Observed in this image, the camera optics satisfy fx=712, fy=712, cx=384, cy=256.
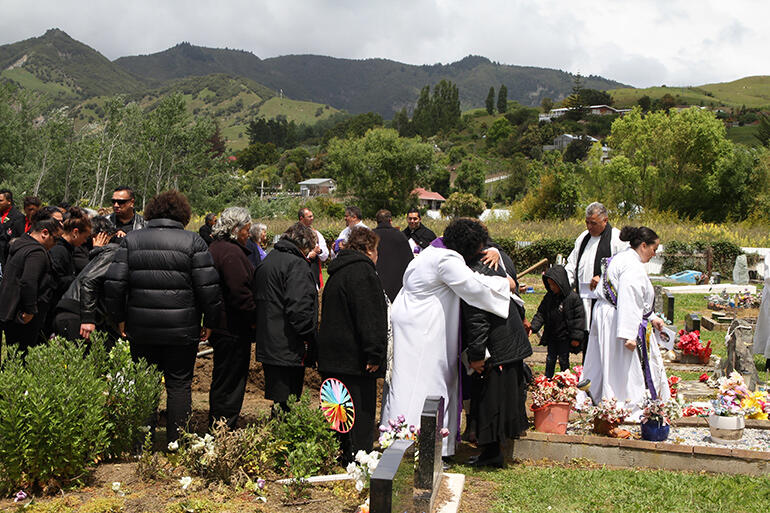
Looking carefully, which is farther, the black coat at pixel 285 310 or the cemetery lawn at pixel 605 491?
the black coat at pixel 285 310

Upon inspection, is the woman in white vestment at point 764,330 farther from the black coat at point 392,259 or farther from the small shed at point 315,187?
the small shed at point 315,187

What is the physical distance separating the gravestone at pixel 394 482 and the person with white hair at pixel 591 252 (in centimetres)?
416

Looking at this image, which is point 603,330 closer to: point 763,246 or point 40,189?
point 763,246

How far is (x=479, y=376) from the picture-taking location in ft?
18.8

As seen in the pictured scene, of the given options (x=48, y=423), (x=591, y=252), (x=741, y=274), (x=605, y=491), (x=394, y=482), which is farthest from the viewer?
(x=741, y=274)

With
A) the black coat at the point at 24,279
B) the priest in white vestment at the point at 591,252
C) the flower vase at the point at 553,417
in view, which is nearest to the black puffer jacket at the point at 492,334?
the flower vase at the point at 553,417

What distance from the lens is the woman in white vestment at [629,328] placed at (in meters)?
6.74


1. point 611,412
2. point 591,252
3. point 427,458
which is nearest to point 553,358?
point 591,252

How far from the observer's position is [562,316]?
302 inches

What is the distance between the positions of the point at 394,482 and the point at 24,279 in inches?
168

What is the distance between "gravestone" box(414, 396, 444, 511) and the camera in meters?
4.47

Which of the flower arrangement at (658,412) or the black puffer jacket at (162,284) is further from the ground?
the black puffer jacket at (162,284)

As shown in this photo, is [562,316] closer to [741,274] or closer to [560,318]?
[560,318]

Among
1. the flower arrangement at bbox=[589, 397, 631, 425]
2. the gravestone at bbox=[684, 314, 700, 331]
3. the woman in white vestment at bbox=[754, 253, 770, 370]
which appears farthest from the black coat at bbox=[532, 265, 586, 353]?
the gravestone at bbox=[684, 314, 700, 331]
